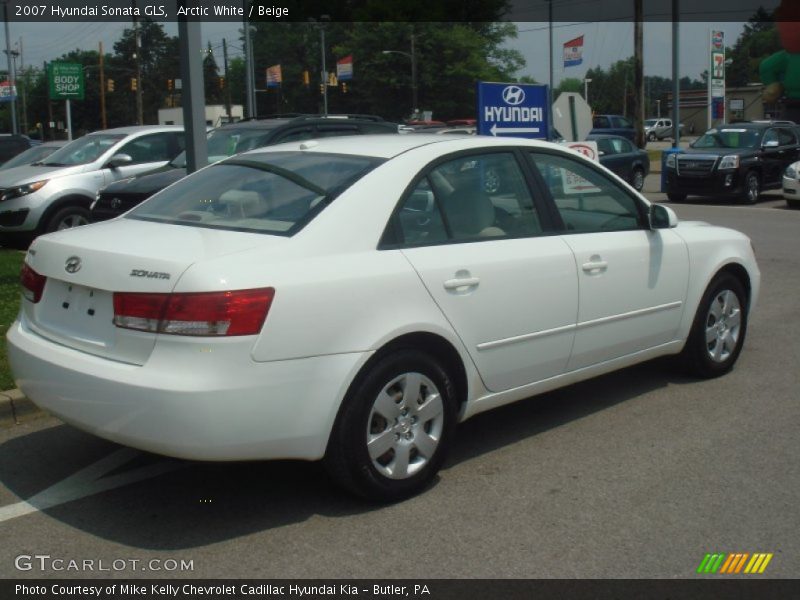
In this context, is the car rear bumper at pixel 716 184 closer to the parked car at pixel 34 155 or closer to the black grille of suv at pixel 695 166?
the black grille of suv at pixel 695 166

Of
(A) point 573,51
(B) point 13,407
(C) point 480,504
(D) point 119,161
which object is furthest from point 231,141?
(A) point 573,51

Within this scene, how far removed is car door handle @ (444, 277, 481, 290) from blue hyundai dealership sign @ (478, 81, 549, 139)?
20.4ft

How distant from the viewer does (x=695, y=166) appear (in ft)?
68.2

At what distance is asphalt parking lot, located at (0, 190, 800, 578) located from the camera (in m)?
3.79

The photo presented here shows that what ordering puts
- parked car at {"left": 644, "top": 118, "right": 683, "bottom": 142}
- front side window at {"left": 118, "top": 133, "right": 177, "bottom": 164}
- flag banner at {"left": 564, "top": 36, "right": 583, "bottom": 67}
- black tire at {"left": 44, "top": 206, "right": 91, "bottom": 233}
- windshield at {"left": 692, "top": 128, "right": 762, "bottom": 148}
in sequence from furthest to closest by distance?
parked car at {"left": 644, "top": 118, "right": 683, "bottom": 142} < flag banner at {"left": 564, "top": 36, "right": 583, "bottom": 67} < windshield at {"left": 692, "top": 128, "right": 762, "bottom": 148} < front side window at {"left": 118, "top": 133, "right": 177, "bottom": 164} < black tire at {"left": 44, "top": 206, "right": 91, "bottom": 233}

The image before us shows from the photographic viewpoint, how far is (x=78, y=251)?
4242 mm

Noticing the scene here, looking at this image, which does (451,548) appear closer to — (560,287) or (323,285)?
(323,285)

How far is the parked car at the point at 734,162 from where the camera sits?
20406 mm

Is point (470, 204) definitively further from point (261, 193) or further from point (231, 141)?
point (231, 141)

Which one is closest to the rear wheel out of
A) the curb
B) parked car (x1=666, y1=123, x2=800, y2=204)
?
parked car (x1=666, y1=123, x2=800, y2=204)

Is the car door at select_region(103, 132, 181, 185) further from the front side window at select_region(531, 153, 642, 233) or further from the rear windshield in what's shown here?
the front side window at select_region(531, 153, 642, 233)

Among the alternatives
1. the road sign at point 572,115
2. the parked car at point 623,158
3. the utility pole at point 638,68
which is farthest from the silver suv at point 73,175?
the utility pole at point 638,68

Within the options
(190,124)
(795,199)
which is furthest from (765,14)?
(190,124)

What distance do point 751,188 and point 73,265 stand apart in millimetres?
18841
